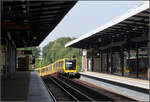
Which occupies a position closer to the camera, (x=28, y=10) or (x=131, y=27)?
(x=28, y=10)

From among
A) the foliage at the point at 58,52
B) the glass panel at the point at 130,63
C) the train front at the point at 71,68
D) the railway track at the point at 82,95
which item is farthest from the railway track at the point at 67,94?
the foliage at the point at 58,52

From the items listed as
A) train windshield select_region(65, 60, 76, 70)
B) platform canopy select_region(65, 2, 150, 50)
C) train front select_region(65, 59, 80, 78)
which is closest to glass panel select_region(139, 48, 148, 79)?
platform canopy select_region(65, 2, 150, 50)

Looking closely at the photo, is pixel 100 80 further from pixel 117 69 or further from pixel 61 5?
pixel 61 5

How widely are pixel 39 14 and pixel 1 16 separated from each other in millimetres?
2537

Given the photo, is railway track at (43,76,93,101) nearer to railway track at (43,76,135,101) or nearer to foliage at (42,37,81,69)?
railway track at (43,76,135,101)

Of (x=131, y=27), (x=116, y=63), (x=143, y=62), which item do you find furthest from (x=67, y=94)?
(x=116, y=63)

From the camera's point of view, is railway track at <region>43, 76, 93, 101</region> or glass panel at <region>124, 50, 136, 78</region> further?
glass panel at <region>124, 50, 136, 78</region>

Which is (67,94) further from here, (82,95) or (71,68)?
(71,68)

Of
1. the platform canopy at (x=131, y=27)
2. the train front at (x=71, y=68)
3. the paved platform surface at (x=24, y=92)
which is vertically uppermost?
the platform canopy at (x=131, y=27)

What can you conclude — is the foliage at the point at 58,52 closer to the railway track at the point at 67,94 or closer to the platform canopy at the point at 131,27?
the platform canopy at the point at 131,27

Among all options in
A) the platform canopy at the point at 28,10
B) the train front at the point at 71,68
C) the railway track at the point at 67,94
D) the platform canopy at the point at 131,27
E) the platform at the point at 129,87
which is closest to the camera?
the platform canopy at the point at 28,10

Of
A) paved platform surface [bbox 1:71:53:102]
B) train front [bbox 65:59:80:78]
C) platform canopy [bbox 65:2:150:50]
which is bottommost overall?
paved platform surface [bbox 1:71:53:102]

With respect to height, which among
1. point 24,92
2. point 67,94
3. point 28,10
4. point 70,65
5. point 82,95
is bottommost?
point 67,94

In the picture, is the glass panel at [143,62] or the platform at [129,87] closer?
the platform at [129,87]
